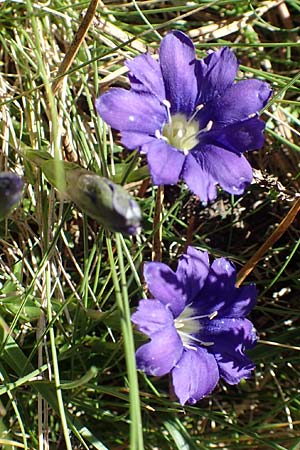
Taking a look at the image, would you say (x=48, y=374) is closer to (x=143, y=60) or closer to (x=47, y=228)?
(x=47, y=228)

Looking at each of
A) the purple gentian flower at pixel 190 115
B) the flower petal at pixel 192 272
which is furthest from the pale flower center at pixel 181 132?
the flower petal at pixel 192 272

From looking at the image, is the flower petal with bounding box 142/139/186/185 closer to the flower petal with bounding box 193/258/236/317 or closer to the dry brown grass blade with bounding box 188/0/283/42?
Result: the flower petal with bounding box 193/258/236/317

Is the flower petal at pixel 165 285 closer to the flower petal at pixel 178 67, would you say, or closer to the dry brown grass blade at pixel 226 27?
the flower petal at pixel 178 67

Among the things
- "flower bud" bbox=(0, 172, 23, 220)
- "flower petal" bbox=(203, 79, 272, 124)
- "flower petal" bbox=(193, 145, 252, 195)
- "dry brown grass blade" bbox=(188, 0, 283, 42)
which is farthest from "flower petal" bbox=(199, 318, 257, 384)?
"dry brown grass blade" bbox=(188, 0, 283, 42)

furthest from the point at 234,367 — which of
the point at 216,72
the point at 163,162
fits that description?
the point at 216,72

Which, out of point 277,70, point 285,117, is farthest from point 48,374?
point 277,70

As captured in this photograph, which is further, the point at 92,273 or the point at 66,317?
the point at 92,273

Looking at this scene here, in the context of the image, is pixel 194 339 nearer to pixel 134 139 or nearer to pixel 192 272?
pixel 192 272
